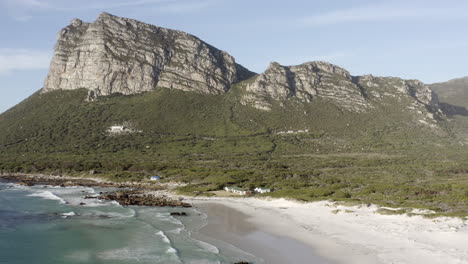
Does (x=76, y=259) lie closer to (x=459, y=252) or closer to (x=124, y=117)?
(x=459, y=252)

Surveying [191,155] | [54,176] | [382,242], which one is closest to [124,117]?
[191,155]

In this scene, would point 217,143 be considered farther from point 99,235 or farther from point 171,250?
point 171,250

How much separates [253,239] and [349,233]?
8852 millimetres

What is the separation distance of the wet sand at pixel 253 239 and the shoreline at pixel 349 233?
0.08 m

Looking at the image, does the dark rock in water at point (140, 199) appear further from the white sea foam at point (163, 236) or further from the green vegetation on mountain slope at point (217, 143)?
the white sea foam at point (163, 236)

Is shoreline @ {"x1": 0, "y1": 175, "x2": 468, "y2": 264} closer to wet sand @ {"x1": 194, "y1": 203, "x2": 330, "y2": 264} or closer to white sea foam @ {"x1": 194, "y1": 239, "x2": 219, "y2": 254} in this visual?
wet sand @ {"x1": 194, "y1": 203, "x2": 330, "y2": 264}

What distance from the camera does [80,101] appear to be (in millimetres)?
189875

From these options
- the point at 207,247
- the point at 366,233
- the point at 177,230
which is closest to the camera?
the point at 207,247

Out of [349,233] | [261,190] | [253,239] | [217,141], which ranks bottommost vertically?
[253,239]

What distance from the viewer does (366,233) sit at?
34469 mm

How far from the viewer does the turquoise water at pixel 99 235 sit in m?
30.0

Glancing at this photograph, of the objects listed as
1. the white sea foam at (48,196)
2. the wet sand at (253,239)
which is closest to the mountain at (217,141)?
the white sea foam at (48,196)

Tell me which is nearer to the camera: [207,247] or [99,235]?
[207,247]

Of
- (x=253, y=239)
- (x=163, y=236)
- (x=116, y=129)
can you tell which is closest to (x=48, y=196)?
(x=163, y=236)
